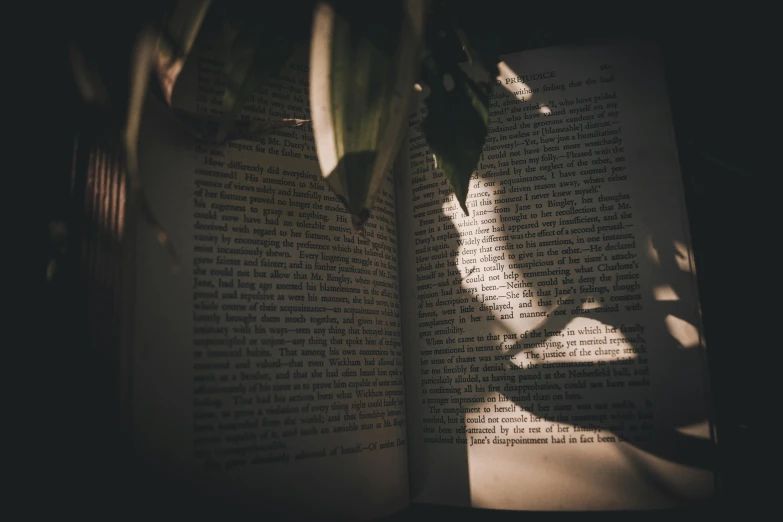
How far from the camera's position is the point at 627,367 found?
1.92ft

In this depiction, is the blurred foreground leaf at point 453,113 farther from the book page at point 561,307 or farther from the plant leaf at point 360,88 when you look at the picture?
the book page at point 561,307

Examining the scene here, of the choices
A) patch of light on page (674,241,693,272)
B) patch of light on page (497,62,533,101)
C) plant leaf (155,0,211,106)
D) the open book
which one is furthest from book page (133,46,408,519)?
patch of light on page (674,241,693,272)

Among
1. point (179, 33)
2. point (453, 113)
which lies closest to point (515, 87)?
point (453, 113)

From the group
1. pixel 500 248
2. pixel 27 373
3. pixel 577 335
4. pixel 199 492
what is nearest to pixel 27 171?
pixel 27 373

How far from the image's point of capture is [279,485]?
518 mm

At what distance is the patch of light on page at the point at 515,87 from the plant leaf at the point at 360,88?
308mm

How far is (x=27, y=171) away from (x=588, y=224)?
68cm

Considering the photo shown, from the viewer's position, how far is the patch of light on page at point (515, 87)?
670 millimetres

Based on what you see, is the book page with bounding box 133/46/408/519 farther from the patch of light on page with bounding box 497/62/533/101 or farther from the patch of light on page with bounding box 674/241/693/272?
the patch of light on page with bounding box 674/241/693/272

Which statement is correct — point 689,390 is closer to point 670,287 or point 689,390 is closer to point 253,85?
point 670,287

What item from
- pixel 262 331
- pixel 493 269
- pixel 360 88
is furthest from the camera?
pixel 493 269

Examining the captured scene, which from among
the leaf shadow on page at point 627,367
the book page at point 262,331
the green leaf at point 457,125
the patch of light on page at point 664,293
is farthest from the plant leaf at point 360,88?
the patch of light on page at point 664,293

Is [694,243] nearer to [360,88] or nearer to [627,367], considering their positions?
[627,367]

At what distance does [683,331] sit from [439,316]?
1.04 feet
